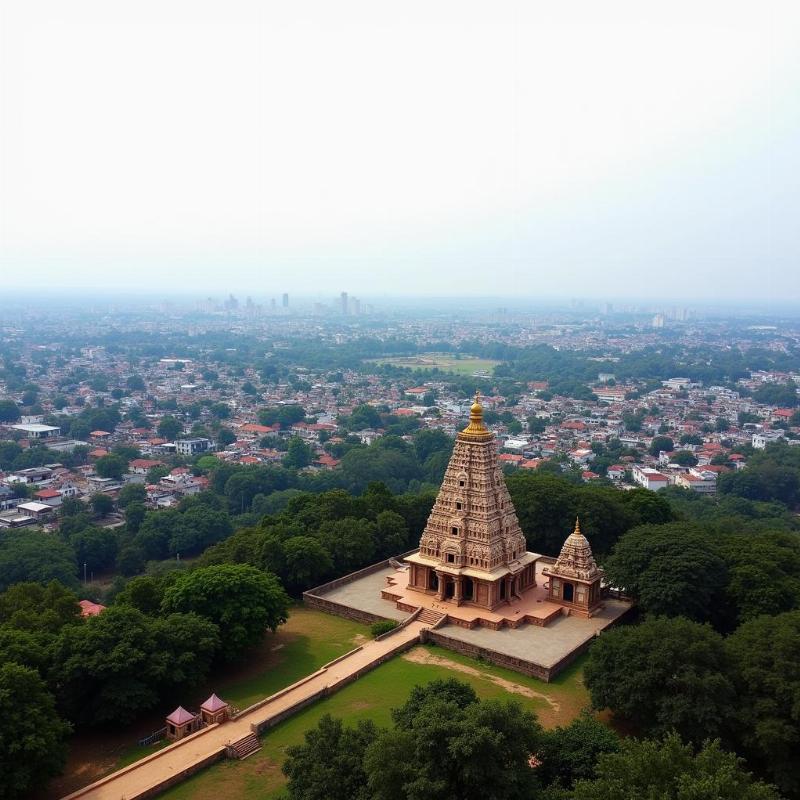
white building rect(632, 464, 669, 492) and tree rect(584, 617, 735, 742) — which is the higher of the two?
tree rect(584, 617, 735, 742)

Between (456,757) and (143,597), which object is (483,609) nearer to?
(143,597)

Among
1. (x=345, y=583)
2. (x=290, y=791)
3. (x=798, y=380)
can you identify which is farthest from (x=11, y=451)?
(x=798, y=380)

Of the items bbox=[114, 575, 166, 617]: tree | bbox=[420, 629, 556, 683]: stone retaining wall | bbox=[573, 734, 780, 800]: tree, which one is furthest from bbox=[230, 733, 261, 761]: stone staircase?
bbox=[573, 734, 780, 800]: tree

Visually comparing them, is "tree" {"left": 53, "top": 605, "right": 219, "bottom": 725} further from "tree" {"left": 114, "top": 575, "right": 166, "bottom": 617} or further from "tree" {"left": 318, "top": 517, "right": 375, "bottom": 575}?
"tree" {"left": 318, "top": 517, "right": 375, "bottom": 575}

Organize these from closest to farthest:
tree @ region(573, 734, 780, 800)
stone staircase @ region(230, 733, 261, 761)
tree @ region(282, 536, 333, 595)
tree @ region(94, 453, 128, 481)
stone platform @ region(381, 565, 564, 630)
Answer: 1. tree @ region(573, 734, 780, 800)
2. stone staircase @ region(230, 733, 261, 761)
3. stone platform @ region(381, 565, 564, 630)
4. tree @ region(282, 536, 333, 595)
5. tree @ region(94, 453, 128, 481)

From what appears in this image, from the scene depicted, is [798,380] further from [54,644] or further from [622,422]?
[54,644]

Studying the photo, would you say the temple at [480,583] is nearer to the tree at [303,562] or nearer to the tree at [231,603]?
the tree at [303,562]

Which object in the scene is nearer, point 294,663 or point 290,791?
point 290,791
